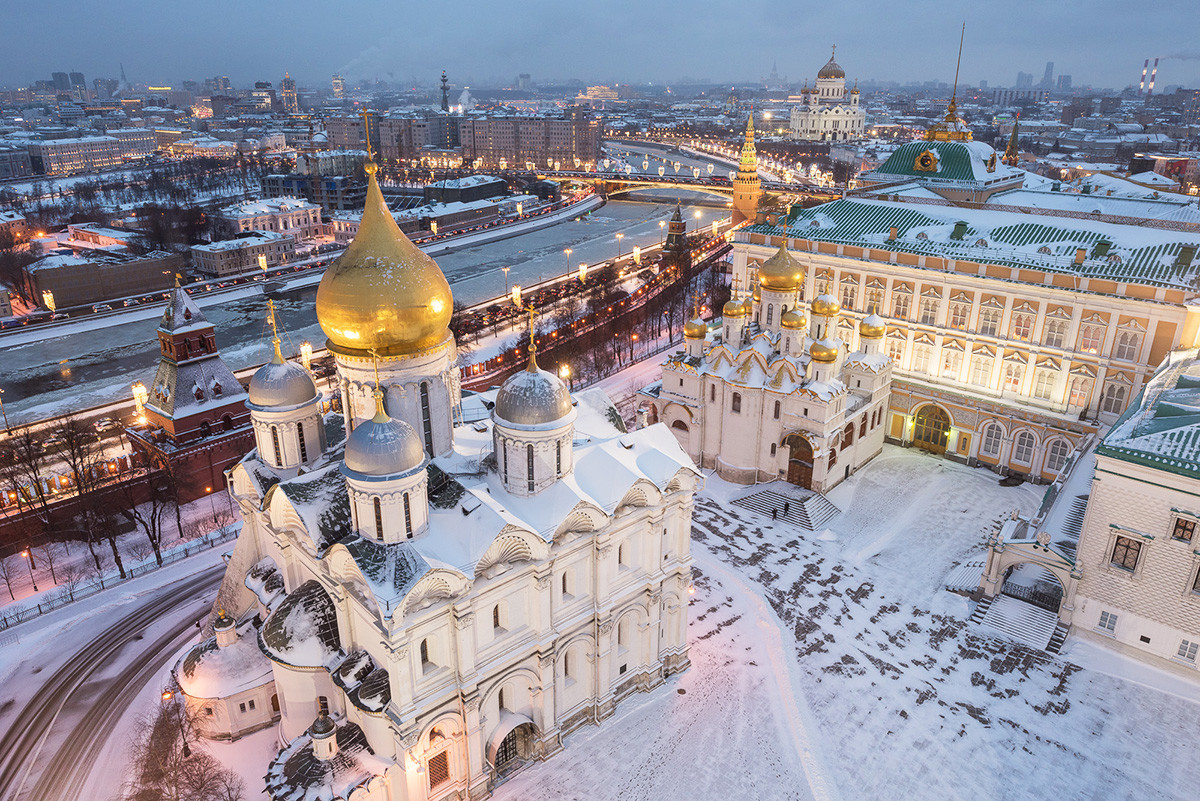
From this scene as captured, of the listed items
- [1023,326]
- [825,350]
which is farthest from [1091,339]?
[825,350]

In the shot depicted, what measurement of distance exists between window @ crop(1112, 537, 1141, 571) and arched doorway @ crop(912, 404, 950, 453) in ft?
44.8

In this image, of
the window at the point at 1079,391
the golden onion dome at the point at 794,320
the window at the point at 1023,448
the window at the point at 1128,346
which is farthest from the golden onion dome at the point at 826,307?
the window at the point at 1128,346

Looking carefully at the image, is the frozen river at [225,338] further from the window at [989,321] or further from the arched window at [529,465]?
the window at [989,321]

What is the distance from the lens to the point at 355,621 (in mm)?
17797

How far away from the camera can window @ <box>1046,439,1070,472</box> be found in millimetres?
33188

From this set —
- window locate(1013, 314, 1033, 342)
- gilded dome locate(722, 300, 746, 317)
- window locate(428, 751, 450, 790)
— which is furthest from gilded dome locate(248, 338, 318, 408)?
window locate(1013, 314, 1033, 342)

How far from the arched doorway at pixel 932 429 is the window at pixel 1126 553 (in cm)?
1365

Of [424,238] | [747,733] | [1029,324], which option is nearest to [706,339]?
[1029,324]

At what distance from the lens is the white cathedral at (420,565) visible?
16719 mm

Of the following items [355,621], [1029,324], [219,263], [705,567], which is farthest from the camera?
[219,263]

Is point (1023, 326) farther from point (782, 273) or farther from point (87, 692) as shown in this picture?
point (87, 692)

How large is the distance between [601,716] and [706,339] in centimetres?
1921

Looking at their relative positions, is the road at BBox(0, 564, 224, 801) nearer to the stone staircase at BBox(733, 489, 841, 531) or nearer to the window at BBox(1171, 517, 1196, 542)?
the stone staircase at BBox(733, 489, 841, 531)

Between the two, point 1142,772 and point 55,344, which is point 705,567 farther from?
point 55,344
